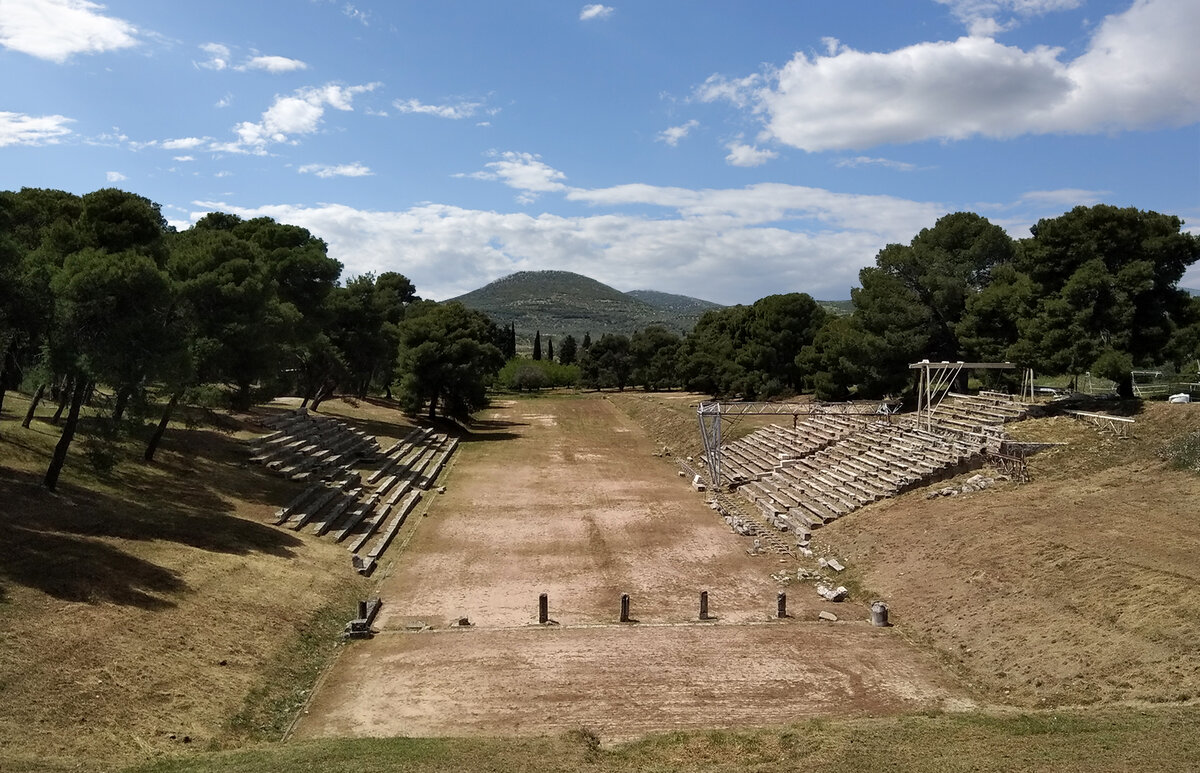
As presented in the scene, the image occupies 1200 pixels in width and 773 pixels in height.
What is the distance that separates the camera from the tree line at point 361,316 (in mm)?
21312

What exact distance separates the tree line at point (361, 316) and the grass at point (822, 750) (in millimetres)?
13772

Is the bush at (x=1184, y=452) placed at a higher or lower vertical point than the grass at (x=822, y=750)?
higher

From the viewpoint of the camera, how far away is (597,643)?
1889cm

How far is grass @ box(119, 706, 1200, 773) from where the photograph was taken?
10789 mm

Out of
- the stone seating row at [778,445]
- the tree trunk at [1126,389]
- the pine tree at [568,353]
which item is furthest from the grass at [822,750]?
the pine tree at [568,353]

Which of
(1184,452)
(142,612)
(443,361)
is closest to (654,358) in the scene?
(443,361)

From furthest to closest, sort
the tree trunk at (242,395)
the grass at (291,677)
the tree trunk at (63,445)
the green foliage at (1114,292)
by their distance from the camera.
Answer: the green foliage at (1114,292)
the tree trunk at (242,395)
the tree trunk at (63,445)
the grass at (291,677)

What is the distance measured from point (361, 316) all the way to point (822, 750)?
166 ft

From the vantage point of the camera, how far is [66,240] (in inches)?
953

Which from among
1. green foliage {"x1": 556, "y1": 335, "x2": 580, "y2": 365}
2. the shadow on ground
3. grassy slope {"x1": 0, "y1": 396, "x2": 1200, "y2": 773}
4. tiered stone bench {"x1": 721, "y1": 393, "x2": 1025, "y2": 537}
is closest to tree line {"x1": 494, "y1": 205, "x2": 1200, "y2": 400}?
tiered stone bench {"x1": 721, "y1": 393, "x2": 1025, "y2": 537}

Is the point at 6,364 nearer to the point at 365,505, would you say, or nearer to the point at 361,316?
the point at 365,505

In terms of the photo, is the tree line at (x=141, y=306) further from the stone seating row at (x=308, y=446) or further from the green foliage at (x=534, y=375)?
the green foliage at (x=534, y=375)

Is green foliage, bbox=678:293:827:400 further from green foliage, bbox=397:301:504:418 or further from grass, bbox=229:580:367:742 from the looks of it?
grass, bbox=229:580:367:742

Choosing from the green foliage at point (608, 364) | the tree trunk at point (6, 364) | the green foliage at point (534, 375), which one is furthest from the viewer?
the green foliage at point (534, 375)
